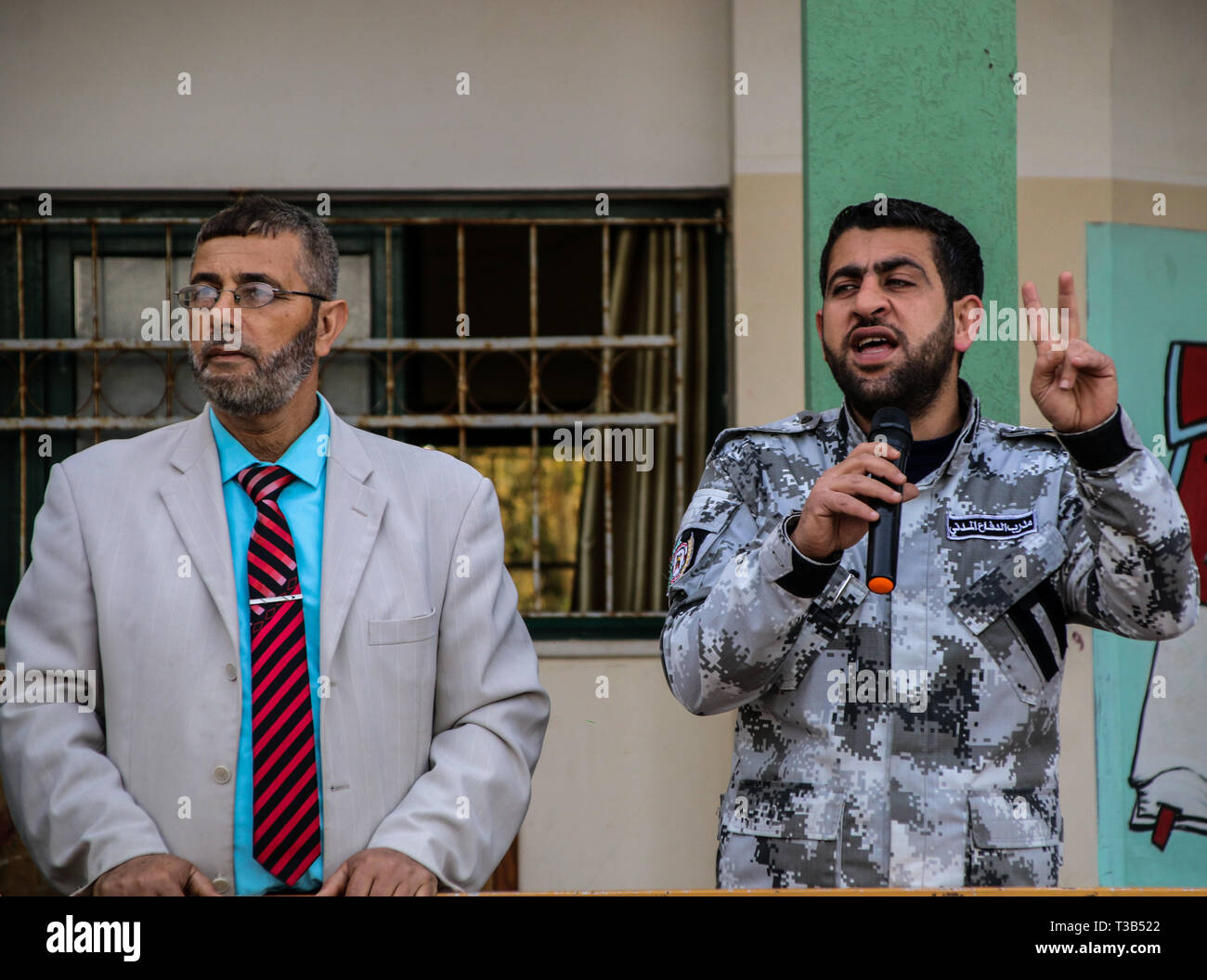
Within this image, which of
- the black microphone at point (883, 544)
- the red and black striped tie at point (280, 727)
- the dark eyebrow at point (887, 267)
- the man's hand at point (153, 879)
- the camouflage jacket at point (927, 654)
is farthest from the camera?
the dark eyebrow at point (887, 267)

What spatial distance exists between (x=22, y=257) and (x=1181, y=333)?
4124mm

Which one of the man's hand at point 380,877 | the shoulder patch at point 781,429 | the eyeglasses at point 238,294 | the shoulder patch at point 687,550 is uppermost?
the eyeglasses at point 238,294

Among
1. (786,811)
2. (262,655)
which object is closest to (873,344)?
(786,811)

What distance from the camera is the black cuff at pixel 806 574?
6.88 ft

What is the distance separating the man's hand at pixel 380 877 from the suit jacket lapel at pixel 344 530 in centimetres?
34

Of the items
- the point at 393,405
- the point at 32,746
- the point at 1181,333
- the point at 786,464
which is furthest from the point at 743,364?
the point at 32,746

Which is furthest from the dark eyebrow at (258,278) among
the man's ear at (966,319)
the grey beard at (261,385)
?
the man's ear at (966,319)

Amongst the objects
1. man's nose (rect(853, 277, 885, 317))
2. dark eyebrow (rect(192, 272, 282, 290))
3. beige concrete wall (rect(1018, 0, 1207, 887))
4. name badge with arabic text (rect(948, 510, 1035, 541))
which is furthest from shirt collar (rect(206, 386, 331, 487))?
beige concrete wall (rect(1018, 0, 1207, 887))

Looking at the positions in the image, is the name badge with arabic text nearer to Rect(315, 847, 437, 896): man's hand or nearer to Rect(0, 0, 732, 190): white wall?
Rect(315, 847, 437, 896): man's hand

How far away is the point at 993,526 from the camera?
2.38m

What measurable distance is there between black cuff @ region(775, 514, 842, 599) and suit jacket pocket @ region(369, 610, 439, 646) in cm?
67

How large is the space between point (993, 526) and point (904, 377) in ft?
1.00

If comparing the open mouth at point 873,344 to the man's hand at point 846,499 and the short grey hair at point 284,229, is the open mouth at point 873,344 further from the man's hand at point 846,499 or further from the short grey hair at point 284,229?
the short grey hair at point 284,229

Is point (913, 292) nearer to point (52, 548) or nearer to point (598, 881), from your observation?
point (52, 548)
